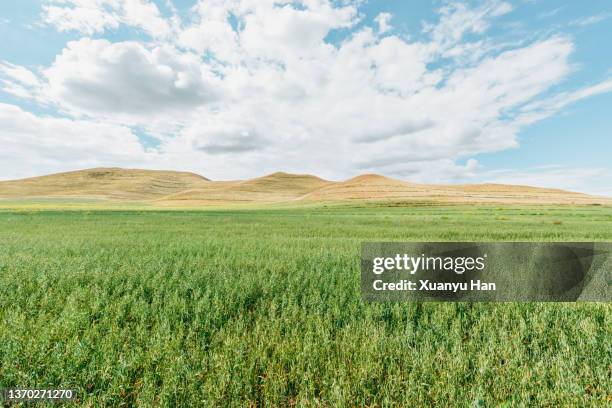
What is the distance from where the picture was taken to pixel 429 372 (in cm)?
299

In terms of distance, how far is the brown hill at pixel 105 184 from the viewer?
121m

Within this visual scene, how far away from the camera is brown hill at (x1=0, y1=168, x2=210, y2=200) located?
12081cm

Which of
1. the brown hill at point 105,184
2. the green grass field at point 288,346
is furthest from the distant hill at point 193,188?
the green grass field at point 288,346

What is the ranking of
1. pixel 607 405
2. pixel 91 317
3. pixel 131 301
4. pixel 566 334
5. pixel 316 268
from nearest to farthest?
1. pixel 607 405
2. pixel 566 334
3. pixel 91 317
4. pixel 131 301
5. pixel 316 268

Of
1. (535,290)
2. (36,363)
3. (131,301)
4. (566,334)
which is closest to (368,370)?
(566,334)

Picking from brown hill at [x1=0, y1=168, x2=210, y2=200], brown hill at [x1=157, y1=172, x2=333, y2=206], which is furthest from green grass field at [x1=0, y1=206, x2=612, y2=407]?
brown hill at [x1=0, y1=168, x2=210, y2=200]

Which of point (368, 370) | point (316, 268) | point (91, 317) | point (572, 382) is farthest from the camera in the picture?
point (316, 268)

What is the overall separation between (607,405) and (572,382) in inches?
11.2

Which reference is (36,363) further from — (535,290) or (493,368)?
(535,290)

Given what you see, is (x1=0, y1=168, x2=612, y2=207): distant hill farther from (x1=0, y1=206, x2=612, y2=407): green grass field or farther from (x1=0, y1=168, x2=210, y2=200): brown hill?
(x1=0, y1=206, x2=612, y2=407): green grass field

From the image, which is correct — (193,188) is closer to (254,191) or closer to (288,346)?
(254,191)

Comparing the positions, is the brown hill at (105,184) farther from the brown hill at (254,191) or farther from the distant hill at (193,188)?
the brown hill at (254,191)

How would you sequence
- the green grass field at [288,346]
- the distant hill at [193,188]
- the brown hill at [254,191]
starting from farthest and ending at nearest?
the brown hill at [254,191] → the distant hill at [193,188] → the green grass field at [288,346]

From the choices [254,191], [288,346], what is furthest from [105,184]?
[288,346]
